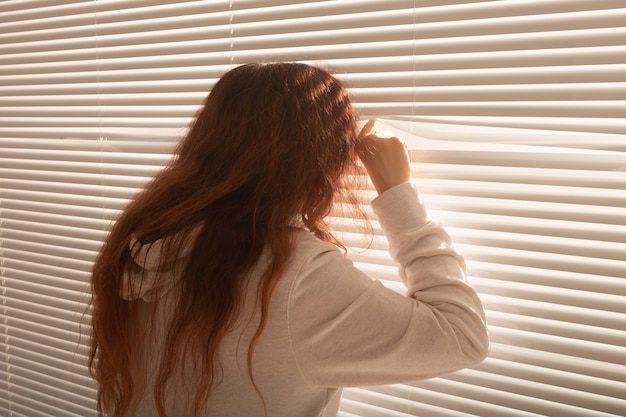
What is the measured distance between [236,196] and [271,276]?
0.15m

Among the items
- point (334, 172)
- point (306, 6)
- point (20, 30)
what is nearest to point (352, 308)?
point (334, 172)

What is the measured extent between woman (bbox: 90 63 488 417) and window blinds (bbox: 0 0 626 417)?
0.38ft

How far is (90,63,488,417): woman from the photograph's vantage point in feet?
2.92

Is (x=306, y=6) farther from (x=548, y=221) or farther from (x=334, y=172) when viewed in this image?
(x=548, y=221)

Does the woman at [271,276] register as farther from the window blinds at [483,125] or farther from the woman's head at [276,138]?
the window blinds at [483,125]

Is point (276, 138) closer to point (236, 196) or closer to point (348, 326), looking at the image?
point (236, 196)

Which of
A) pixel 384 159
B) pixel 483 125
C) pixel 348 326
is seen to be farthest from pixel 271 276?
pixel 483 125

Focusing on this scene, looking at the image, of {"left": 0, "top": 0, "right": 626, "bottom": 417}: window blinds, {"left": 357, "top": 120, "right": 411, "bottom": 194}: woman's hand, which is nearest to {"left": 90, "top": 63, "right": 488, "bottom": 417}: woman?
{"left": 357, "top": 120, "right": 411, "bottom": 194}: woman's hand

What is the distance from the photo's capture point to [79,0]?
4.78ft

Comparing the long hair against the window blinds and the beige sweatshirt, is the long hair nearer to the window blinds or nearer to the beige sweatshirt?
the beige sweatshirt

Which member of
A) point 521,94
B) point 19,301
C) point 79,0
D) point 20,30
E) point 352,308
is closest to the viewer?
point 352,308

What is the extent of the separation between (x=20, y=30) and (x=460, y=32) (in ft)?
3.86

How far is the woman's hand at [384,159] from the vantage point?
3.36 feet

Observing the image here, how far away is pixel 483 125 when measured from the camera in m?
1.03
